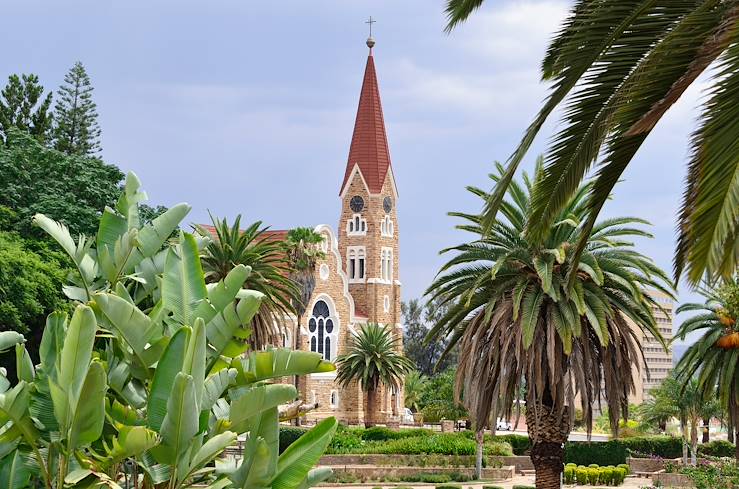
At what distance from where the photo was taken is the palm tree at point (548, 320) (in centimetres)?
2134

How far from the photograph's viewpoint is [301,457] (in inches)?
389

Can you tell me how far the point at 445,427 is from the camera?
59281 mm

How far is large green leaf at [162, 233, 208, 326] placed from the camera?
32.2 ft

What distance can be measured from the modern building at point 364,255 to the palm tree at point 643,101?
60417 mm

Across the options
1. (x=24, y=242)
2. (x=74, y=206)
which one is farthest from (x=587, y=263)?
(x=74, y=206)

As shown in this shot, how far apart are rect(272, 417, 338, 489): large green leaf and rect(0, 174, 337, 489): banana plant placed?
0.04 feet

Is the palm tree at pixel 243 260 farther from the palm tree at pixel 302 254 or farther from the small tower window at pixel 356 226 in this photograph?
the small tower window at pixel 356 226

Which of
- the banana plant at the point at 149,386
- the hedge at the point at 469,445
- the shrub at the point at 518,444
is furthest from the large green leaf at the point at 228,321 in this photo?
the shrub at the point at 518,444

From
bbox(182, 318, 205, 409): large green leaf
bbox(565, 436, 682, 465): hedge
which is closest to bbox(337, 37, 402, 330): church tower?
bbox(565, 436, 682, 465): hedge

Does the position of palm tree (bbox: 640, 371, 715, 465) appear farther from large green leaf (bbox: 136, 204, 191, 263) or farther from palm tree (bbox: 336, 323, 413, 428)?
large green leaf (bbox: 136, 204, 191, 263)

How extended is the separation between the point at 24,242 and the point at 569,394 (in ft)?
70.6

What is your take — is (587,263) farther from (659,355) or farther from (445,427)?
(659,355)

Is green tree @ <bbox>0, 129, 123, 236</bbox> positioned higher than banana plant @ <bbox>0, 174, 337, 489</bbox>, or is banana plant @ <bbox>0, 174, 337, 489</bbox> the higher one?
green tree @ <bbox>0, 129, 123, 236</bbox>

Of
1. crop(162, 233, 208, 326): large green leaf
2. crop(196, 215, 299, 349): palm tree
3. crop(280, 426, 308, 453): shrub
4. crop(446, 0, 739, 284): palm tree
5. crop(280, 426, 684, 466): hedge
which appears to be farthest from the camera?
crop(280, 426, 308, 453): shrub
